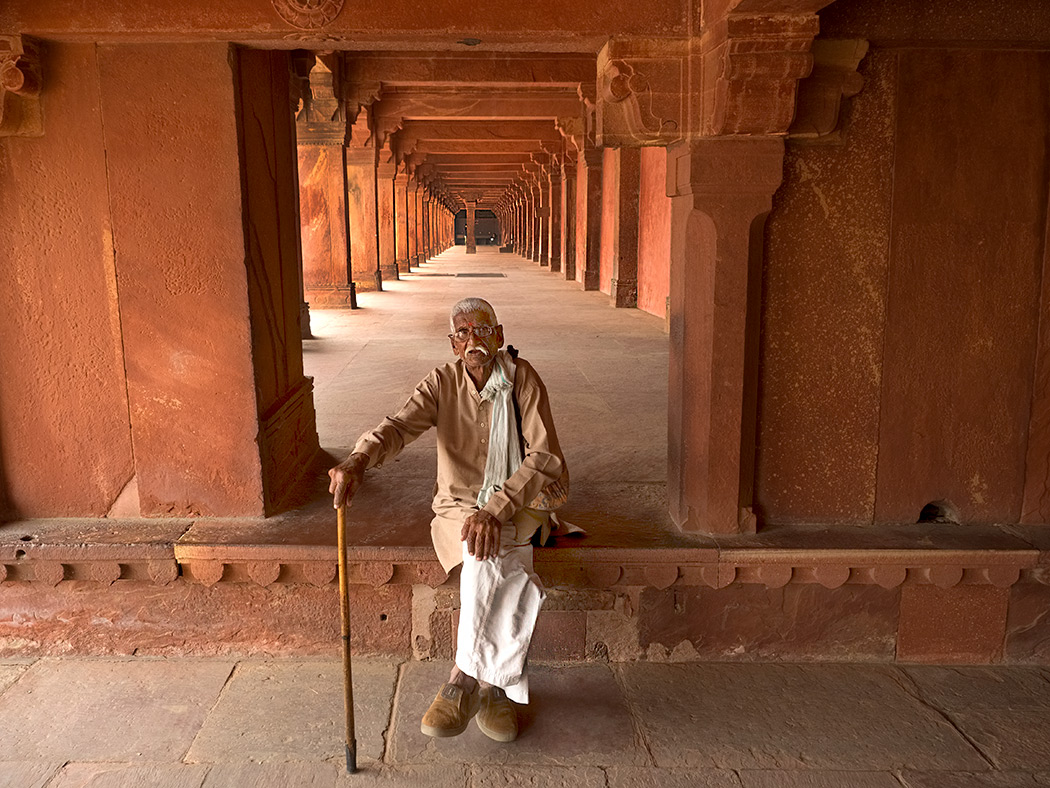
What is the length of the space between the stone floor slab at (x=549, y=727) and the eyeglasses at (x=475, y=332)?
1.44 meters

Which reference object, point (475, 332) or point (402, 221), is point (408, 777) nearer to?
point (475, 332)

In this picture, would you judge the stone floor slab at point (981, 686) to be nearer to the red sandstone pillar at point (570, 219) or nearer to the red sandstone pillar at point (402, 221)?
the red sandstone pillar at point (570, 219)

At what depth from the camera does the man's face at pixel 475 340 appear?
296 cm

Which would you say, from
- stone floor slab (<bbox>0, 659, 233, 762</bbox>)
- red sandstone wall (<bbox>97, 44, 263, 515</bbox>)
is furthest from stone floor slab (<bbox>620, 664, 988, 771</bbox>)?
red sandstone wall (<bbox>97, 44, 263, 515</bbox>)

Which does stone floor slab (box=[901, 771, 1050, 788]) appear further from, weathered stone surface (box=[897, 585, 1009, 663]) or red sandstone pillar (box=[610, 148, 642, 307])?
red sandstone pillar (box=[610, 148, 642, 307])

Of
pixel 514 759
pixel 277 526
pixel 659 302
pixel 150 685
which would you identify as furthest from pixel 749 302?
pixel 659 302

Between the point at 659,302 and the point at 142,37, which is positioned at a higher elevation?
the point at 142,37

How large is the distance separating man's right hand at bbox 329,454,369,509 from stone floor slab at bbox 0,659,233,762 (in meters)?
1.11

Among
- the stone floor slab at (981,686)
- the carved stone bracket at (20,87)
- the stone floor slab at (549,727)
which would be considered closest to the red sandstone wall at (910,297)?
the stone floor slab at (981,686)

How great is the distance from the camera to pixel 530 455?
2.97 m

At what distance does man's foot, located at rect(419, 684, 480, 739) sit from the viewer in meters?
2.89

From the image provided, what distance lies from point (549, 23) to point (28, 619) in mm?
3405

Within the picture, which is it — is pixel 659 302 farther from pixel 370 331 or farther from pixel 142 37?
pixel 142 37

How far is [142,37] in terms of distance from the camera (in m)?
3.34
